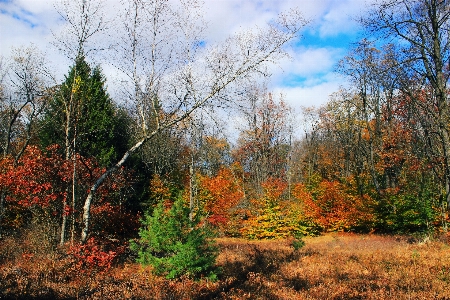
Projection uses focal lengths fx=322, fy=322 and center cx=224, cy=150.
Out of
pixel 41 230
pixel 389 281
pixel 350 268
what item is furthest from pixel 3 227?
pixel 389 281

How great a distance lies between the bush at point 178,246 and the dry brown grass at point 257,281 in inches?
11.5

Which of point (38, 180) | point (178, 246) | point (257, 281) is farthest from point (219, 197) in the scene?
point (178, 246)

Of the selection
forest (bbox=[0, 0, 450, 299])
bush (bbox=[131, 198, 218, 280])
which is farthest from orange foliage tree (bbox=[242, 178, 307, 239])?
bush (bbox=[131, 198, 218, 280])

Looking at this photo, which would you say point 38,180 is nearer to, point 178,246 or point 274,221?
point 178,246

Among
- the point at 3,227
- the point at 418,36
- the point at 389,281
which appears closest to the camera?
the point at 389,281

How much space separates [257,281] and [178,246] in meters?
2.20

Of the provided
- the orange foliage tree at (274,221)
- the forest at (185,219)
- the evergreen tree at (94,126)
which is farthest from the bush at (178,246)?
the orange foliage tree at (274,221)

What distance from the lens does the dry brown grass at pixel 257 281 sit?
6.69m

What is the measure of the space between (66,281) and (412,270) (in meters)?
8.98

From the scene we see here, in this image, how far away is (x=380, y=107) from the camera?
1157 inches

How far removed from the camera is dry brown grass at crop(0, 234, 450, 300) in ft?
22.0

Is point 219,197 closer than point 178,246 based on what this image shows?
No

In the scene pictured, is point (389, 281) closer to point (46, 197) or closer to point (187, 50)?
point (187, 50)

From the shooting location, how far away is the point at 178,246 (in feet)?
24.3
